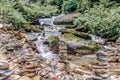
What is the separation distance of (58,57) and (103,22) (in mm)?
4171

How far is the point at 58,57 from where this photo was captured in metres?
9.44

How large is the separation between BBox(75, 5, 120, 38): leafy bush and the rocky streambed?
0.52 metres

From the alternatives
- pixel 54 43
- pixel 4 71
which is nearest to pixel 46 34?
pixel 54 43

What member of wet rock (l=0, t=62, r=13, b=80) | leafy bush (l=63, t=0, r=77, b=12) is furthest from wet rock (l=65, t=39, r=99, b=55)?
leafy bush (l=63, t=0, r=77, b=12)

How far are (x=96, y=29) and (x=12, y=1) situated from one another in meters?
5.13

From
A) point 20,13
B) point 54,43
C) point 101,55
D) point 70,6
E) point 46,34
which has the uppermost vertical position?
point 20,13

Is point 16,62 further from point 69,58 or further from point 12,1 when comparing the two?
point 12,1

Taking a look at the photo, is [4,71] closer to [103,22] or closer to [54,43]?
[54,43]

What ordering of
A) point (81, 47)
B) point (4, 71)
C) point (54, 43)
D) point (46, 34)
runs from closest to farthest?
point (4, 71) → point (81, 47) → point (54, 43) → point (46, 34)

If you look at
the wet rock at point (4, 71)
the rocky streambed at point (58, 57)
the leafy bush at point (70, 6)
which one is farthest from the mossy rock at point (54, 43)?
the leafy bush at point (70, 6)

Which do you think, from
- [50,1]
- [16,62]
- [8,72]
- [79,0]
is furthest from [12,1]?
[8,72]

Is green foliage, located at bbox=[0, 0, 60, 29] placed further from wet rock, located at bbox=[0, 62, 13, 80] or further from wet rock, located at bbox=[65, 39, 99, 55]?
wet rock, located at bbox=[0, 62, 13, 80]

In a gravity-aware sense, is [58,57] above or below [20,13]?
below

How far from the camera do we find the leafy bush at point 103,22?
12273mm
